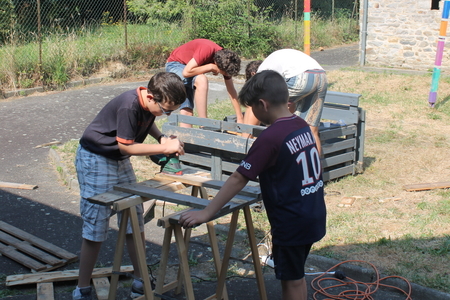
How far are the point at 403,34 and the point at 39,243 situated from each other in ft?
42.2

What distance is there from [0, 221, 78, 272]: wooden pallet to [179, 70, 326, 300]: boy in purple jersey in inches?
74.3

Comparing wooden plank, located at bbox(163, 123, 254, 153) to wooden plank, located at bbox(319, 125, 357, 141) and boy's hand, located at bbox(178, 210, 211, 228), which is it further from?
boy's hand, located at bbox(178, 210, 211, 228)

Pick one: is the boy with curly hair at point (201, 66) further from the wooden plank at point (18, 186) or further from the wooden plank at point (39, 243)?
the wooden plank at point (39, 243)

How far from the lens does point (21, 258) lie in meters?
4.17

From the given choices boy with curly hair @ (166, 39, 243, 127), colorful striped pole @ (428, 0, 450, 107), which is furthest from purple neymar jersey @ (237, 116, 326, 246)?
colorful striped pole @ (428, 0, 450, 107)

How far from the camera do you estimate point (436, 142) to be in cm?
→ 789

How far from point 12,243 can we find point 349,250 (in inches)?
117

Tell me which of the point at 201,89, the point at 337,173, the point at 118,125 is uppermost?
the point at 118,125

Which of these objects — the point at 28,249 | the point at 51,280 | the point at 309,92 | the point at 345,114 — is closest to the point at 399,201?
the point at 345,114

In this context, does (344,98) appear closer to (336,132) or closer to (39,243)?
(336,132)

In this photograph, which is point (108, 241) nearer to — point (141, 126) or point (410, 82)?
point (141, 126)

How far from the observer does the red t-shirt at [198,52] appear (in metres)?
5.86

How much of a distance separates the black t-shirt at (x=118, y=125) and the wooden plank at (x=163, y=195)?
0.29m

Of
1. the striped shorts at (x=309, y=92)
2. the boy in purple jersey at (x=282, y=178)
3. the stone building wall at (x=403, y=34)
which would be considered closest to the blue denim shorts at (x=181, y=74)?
the striped shorts at (x=309, y=92)
